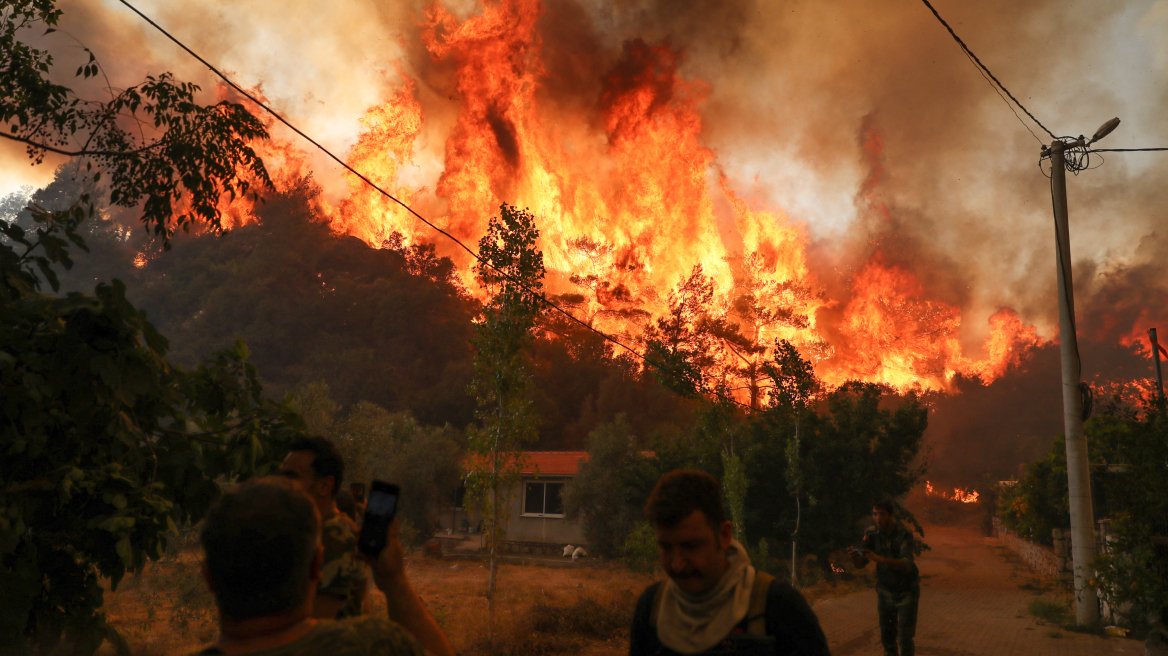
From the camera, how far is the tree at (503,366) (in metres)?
12.2

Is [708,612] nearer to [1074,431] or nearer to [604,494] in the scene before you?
[1074,431]

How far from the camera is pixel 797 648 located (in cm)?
207

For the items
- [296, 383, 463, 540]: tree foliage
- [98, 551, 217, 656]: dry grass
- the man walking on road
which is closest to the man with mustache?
the man walking on road

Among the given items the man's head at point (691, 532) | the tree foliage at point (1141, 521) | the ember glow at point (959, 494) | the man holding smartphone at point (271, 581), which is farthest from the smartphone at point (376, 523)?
the ember glow at point (959, 494)

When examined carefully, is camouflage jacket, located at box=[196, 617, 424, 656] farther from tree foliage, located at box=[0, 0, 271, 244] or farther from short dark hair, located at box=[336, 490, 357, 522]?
tree foliage, located at box=[0, 0, 271, 244]

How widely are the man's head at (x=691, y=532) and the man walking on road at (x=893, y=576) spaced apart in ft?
18.4

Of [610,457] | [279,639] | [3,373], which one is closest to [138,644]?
[3,373]

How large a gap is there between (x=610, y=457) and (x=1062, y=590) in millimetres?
15151

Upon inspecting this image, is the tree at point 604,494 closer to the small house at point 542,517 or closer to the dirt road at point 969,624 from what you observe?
the small house at point 542,517

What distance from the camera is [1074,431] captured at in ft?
41.3

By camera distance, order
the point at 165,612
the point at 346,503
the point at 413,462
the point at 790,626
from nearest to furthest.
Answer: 1. the point at 790,626
2. the point at 346,503
3. the point at 165,612
4. the point at 413,462

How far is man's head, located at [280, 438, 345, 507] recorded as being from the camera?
3.10 m

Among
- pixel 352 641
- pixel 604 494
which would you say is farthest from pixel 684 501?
pixel 604 494

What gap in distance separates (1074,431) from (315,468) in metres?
13.9
